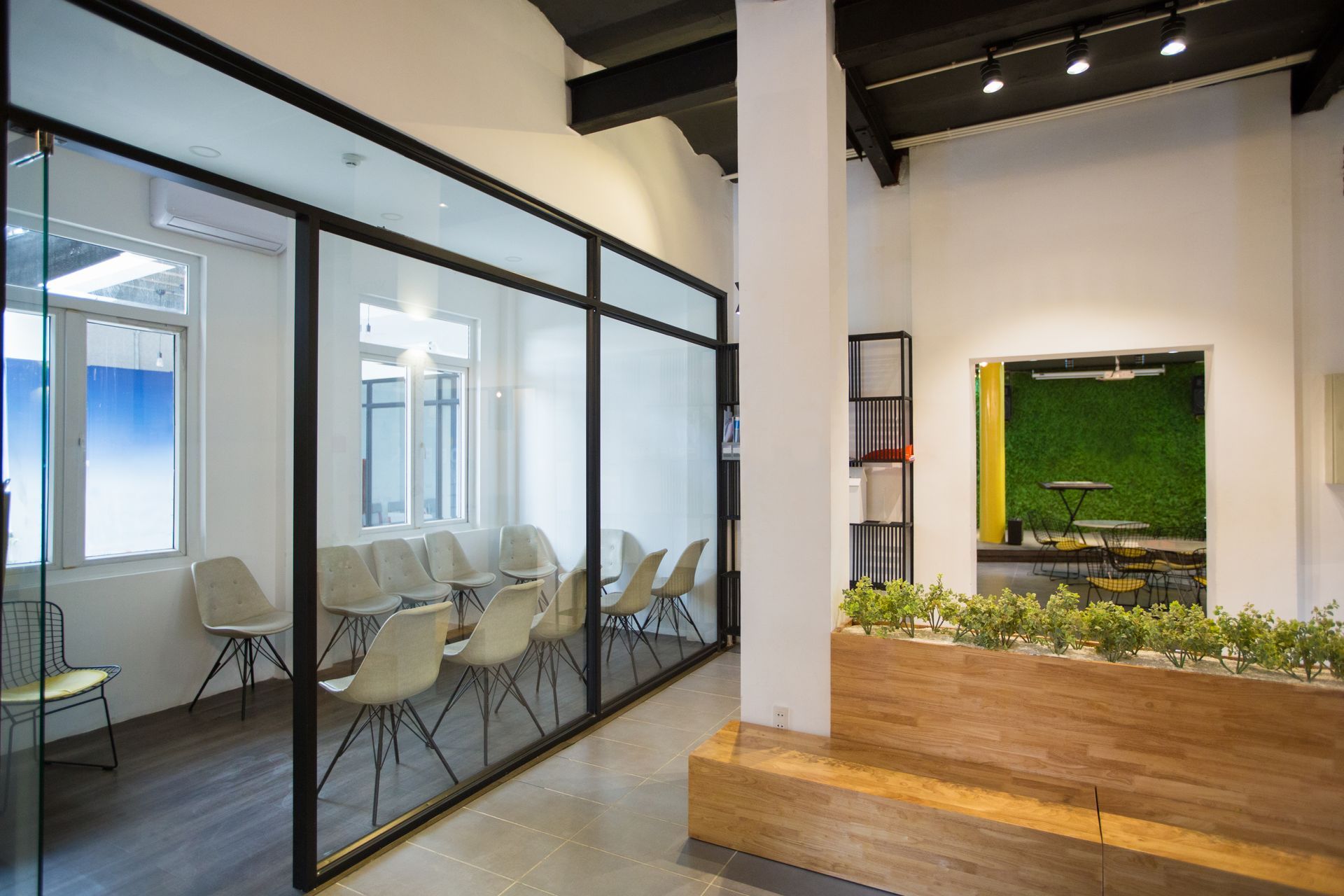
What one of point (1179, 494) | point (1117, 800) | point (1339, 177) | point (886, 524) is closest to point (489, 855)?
point (1117, 800)

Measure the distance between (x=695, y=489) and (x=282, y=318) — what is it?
322cm

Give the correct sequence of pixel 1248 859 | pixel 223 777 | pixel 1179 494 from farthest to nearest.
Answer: pixel 1179 494 < pixel 223 777 < pixel 1248 859

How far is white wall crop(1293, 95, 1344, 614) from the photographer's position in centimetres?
448

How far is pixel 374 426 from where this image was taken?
3.02 m

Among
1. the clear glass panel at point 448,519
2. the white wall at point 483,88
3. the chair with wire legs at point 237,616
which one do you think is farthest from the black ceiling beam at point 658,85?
the chair with wire legs at point 237,616

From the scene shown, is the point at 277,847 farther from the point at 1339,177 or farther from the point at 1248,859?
the point at 1339,177

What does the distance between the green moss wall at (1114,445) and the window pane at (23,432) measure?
43.9ft

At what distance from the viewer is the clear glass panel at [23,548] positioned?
197 centimetres

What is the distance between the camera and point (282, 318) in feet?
16.1

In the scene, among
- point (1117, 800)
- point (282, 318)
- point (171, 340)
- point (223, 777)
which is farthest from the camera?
point (282, 318)

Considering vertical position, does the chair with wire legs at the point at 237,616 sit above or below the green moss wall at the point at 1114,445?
below

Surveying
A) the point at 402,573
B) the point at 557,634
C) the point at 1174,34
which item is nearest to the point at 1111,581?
the point at 1174,34

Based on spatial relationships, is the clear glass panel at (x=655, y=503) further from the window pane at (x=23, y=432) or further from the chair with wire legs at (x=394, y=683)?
the window pane at (x=23, y=432)

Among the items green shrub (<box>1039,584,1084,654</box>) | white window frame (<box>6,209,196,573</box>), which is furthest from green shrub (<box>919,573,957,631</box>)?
white window frame (<box>6,209,196,573</box>)
